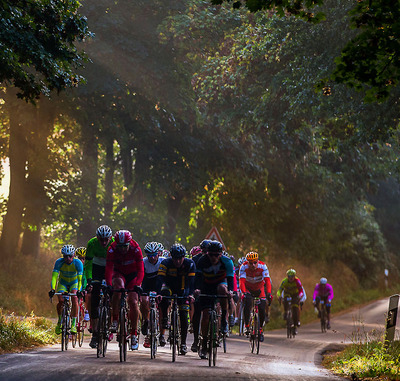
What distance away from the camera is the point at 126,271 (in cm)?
1339

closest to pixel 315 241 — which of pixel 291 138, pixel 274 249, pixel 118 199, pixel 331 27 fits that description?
pixel 274 249

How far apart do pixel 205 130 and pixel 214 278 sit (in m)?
19.9

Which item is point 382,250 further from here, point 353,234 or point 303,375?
point 303,375

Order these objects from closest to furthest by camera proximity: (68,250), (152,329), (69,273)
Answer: (152,329), (68,250), (69,273)

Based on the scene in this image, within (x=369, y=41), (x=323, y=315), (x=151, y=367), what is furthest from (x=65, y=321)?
(x=323, y=315)

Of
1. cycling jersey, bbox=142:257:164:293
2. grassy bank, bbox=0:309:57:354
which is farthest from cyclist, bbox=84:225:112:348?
grassy bank, bbox=0:309:57:354

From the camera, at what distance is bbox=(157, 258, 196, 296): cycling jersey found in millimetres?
13820

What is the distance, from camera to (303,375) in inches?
472

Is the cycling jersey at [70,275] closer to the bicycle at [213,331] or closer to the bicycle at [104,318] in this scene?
the bicycle at [104,318]

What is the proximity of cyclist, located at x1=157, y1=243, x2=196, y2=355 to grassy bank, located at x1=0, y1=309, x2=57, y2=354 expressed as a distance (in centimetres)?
310

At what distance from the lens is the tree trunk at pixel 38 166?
30.6 metres

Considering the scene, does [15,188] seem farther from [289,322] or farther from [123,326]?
[123,326]

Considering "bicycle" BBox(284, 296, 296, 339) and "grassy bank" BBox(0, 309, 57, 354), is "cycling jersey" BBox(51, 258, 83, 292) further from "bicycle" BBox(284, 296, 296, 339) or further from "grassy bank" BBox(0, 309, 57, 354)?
"bicycle" BBox(284, 296, 296, 339)

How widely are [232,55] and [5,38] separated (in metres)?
13.3
